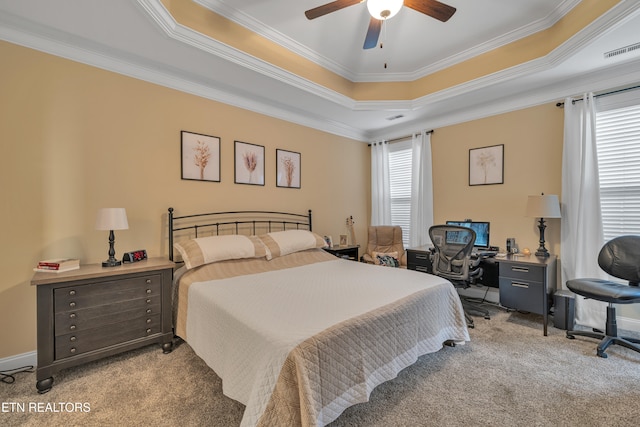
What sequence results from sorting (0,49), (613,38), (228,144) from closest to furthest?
(0,49)
(613,38)
(228,144)

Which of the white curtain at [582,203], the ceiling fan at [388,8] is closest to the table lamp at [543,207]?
the white curtain at [582,203]

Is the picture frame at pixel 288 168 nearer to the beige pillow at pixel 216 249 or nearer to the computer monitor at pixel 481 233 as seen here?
the beige pillow at pixel 216 249

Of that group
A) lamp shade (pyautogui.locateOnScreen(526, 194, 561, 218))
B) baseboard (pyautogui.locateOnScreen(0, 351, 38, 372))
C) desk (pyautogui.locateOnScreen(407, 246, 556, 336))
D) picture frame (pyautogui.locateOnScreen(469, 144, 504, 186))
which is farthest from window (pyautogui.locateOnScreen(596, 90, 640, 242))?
baseboard (pyautogui.locateOnScreen(0, 351, 38, 372))

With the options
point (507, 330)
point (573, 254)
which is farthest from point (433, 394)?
point (573, 254)

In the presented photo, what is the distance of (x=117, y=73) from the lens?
2.64 metres

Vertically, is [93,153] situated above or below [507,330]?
above

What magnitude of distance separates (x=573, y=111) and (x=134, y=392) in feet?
16.4

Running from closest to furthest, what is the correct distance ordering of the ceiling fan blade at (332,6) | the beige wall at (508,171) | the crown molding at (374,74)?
the ceiling fan blade at (332,6) < the crown molding at (374,74) < the beige wall at (508,171)

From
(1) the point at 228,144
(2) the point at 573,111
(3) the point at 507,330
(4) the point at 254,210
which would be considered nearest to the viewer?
(3) the point at 507,330

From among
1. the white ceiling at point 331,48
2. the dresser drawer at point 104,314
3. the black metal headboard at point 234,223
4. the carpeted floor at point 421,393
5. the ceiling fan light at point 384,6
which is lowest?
the carpeted floor at point 421,393

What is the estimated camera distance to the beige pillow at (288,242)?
3.17 m

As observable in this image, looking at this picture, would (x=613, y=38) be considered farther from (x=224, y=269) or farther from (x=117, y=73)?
(x=117, y=73)

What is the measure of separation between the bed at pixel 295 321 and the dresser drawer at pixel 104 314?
243 mm

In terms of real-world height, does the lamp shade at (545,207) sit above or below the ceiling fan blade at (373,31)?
below
